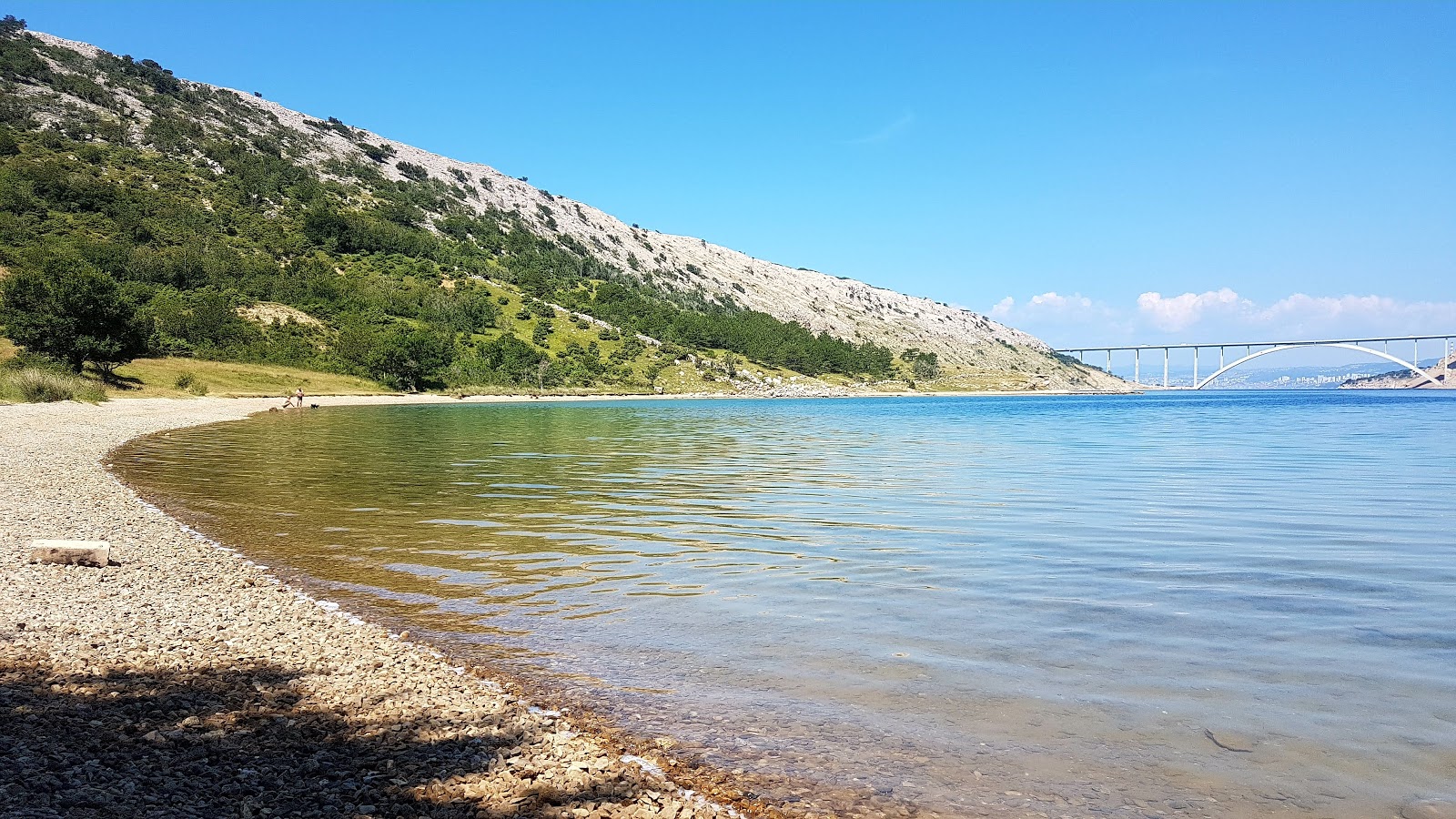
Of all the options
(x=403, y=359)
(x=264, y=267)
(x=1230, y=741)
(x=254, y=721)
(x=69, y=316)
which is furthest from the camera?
(x=264, y=267)

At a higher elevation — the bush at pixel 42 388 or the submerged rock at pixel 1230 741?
the bush at pixel 42 388

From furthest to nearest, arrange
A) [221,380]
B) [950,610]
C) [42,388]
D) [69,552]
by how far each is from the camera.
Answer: [221,380] < [42,388] < [69,552] < [950,610]

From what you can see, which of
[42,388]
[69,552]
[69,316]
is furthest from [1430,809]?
[69,316]

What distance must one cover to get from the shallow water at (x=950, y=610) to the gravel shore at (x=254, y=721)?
0.87 metres

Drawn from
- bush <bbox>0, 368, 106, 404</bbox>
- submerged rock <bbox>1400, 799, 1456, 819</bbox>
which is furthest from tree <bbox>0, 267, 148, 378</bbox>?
submerged rock <bbox>1400, 799, 1456, 819</bbox>

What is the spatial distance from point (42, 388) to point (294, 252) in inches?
3181

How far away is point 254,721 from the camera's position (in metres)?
5.99

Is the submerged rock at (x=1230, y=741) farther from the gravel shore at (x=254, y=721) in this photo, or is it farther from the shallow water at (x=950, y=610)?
the gravel shore at (x=254, y=721)

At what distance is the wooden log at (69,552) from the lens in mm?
10844

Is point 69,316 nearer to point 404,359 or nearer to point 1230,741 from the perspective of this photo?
point 404,359

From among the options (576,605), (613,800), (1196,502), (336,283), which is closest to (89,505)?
(576,605)

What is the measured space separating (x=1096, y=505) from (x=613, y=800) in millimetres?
16460

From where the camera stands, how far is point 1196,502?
62.9ft

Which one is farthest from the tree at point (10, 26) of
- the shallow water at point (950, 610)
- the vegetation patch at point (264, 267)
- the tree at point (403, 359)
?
the shallow water at point (950, 610)
